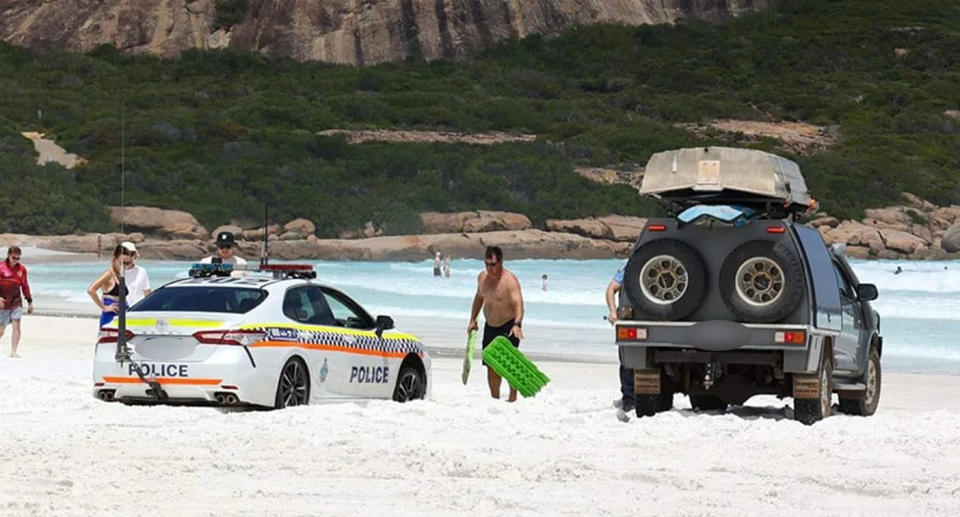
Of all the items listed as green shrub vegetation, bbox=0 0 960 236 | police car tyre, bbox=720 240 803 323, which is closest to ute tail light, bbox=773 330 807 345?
police car tyre, bbox=720 240 803 323

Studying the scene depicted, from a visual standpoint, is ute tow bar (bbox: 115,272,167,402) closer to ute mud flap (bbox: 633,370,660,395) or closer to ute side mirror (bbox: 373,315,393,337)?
ute side mirror (bbox: 373,315,393,337)

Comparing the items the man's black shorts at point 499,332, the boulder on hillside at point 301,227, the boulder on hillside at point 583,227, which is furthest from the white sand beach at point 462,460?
the boulder on hillside at point 583,227

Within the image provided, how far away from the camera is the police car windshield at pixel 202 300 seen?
1365cm

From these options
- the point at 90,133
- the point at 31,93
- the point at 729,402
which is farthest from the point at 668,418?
the point at 31,93

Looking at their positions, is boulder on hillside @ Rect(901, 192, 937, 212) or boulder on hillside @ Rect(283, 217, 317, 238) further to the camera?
boulder on hillside @ Rect(901, 192, 937, 212)

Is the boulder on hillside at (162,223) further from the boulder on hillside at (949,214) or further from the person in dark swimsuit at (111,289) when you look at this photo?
the person in dark swimsuit at (111,289)

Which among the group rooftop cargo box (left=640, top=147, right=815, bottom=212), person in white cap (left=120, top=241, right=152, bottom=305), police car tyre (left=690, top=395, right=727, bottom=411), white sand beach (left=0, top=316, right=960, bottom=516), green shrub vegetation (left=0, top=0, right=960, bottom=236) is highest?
green shrub vegetation (left=0, top=0, right=960, bottom=236)

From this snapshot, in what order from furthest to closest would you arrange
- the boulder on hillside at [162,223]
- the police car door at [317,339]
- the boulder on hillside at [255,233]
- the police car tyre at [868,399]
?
the boulder on hillside at [255,233]
the boulder on hillside at [162,223]
the police car tyre at [868,399]
the police car door at [317,339]

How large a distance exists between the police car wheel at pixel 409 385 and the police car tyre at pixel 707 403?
237 cm

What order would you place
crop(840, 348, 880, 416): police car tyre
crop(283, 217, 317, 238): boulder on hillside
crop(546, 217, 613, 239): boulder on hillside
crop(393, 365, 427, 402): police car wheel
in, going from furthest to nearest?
crop(546, 217, 613, 239): boulder on hillside, crop(283, 217, 317, 238): boulder on hillside, crop(393, 365, 427, 402): police car wheel, crop(840, 348, 880, 416): police car tyre

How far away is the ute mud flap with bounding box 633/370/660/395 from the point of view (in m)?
13.7

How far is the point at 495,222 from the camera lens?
3863 inches

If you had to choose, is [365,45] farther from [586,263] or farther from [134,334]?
[134,334]

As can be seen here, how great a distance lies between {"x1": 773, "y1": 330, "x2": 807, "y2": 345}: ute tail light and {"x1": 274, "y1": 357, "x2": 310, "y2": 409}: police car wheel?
3.67 meters
